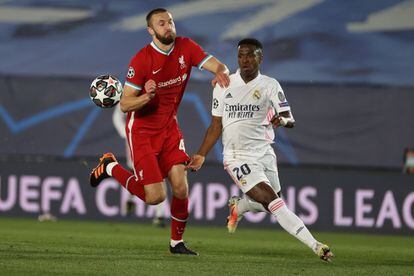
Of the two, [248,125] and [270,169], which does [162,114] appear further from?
[270,169]

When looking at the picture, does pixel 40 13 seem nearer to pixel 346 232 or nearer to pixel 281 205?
pixel 346 232

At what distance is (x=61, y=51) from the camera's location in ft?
54.4

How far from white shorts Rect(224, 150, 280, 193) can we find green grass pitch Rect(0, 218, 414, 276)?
686mm

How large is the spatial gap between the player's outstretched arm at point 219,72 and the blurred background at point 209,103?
19.1 ft

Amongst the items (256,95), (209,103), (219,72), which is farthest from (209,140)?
(209,103)

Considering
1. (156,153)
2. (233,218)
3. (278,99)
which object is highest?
(278,99)

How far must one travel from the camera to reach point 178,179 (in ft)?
32.0

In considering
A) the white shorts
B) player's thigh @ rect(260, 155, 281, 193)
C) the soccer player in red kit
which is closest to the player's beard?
the soccer player in red kit

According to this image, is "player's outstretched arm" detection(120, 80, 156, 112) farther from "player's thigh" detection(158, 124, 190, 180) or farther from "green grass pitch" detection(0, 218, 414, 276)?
"green grass pitch" detection(0, 218, 414, 276)

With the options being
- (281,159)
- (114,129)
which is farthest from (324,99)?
(114,129)

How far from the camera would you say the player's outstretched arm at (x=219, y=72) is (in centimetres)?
915

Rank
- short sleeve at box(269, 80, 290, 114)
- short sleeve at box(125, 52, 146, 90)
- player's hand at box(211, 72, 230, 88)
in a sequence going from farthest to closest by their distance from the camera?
short sleeve at box(269, 80, 290, 114), short sleeve at box(125, 52, 146, 90), player's hand at box(211, 72, 230, 88)

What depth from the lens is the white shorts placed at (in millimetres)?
9789

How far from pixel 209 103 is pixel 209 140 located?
5.61 m
